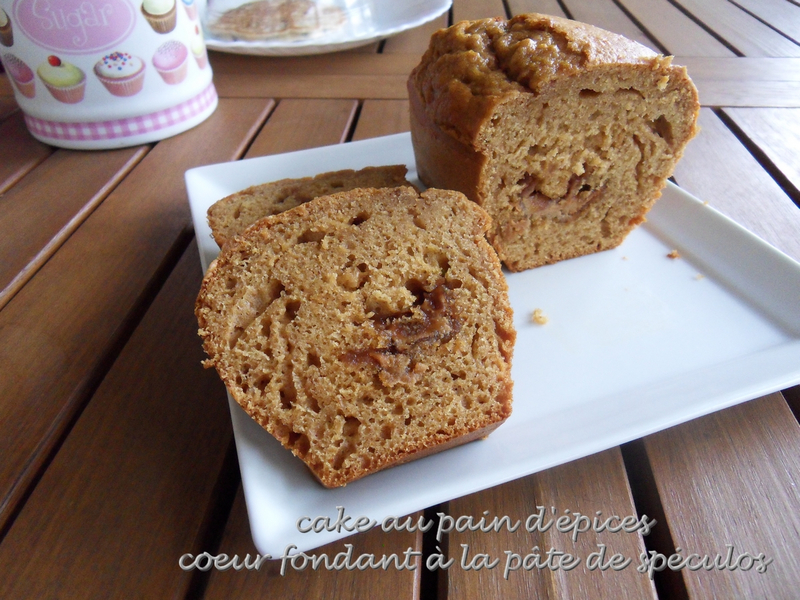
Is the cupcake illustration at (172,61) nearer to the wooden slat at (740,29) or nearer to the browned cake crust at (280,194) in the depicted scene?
Result: the browned cake crust at (280,194)

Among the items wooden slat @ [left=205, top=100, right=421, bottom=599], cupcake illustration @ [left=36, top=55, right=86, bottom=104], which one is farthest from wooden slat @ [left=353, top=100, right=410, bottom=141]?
wooden slat @ [left=205, top=100, right=421, bottom=599]

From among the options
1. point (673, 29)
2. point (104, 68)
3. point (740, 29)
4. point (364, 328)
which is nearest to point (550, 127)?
point (364, 328)

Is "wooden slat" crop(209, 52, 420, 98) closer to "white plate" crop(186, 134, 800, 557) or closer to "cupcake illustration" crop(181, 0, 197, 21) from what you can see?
"cupcake illustration" crop(181, 0, 197, 21)

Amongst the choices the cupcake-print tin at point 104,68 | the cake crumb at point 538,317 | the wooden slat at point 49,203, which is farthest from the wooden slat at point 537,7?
the cake crumb at point 538,317

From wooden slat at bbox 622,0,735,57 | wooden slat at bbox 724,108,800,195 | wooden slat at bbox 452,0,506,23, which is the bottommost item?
wooden slat at bbox 724,108,800,195

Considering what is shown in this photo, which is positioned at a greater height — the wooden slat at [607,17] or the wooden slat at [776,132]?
the wooden slat at [607,17]

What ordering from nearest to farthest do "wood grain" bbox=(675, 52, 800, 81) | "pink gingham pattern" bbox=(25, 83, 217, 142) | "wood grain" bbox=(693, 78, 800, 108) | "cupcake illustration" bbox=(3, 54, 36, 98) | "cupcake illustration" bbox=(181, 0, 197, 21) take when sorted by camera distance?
"cupcake illustration" bbox=(3, 54, 36, 98) < "cupcake illustration" bbox=(181, 0, 197, 21) < "pink gingham pattern" bbox=(25, 83, 217, 142) < "wood grain" bbox=(693, 78, 800, 108) < "wood grain" bbox=(675, 52, 800, 81)

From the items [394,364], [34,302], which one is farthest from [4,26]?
[394,364]
